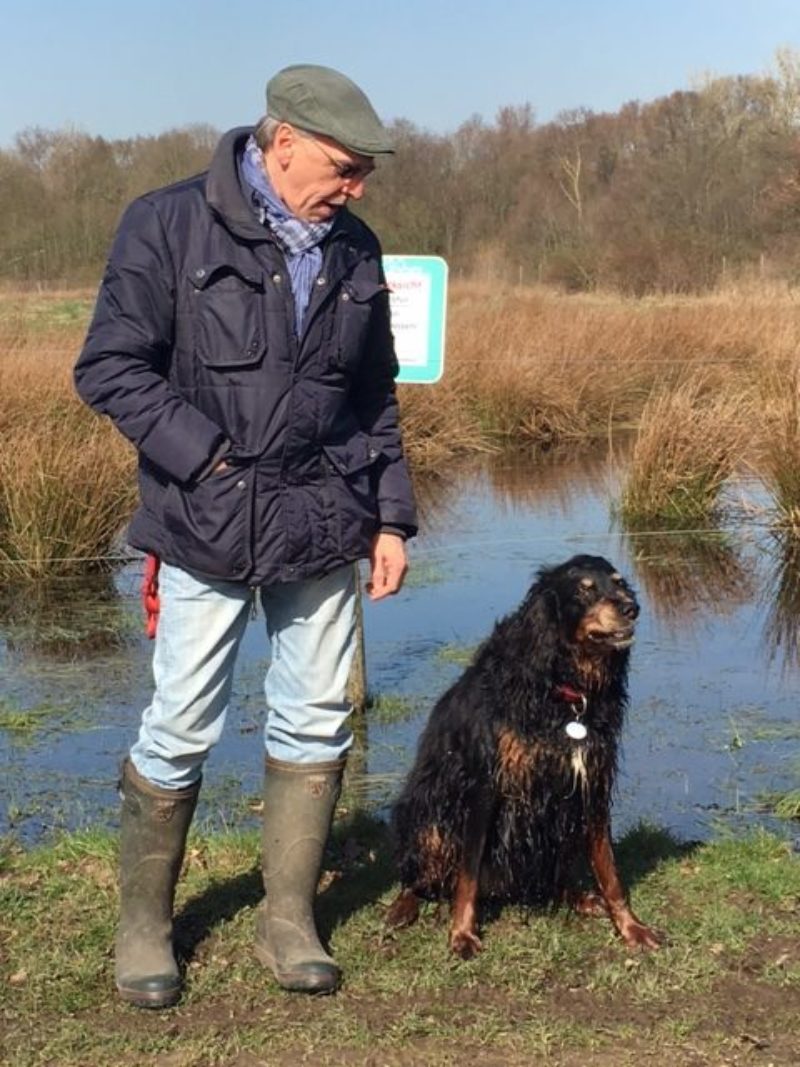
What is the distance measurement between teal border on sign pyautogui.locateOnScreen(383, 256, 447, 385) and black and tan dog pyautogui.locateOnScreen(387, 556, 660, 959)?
2.77 meters

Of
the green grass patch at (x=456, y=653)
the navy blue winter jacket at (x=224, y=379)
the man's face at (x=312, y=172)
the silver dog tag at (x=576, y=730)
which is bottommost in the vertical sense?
the green grass patch at (x=456, y=653)

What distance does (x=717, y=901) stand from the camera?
13.6 feet

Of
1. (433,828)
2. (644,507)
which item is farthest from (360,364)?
(644,507)

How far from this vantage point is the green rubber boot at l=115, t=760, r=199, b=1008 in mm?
3504

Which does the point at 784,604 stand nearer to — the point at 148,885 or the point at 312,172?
the point at 148,885

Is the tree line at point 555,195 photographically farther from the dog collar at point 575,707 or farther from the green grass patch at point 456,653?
the dog collar at point 575,707

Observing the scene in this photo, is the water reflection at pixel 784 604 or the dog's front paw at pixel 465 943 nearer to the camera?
the dog's front paw at pixel 465 943

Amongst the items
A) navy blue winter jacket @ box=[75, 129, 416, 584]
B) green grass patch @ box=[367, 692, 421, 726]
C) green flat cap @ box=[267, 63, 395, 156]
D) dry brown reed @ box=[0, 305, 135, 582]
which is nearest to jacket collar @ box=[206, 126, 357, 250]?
navy blue winter jacket @ box=[75, 129, 416, 584]

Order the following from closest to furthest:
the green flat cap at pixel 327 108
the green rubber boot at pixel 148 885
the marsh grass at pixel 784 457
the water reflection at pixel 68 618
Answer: the green flat cap at pixel 327 108, the green rubber boot at pixel 148 885, the water reflection at pixel 68 618, the marsh grass at pixel 784 457

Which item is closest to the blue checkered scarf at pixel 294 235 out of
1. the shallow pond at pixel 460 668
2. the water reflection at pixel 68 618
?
the shallow pond at pixel 460 668

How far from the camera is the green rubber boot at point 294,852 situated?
3643mm

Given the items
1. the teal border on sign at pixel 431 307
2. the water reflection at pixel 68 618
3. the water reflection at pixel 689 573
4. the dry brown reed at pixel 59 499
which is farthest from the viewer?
the dry brown reed at pixel 59 499

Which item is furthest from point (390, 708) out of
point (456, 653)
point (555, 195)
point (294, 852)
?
point (555, 195)

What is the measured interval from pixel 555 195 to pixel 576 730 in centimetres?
4256
